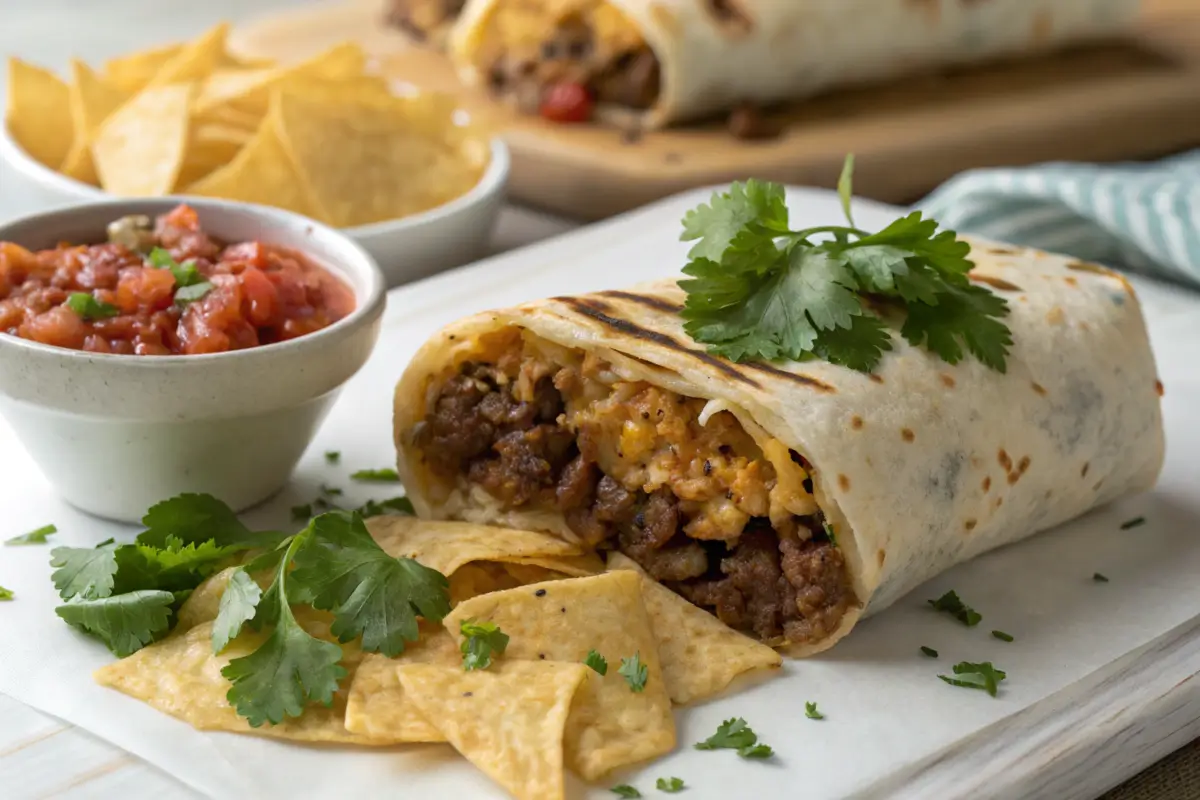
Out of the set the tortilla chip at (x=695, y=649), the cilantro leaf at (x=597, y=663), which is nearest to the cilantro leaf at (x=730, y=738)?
the tortilla chip at (x=695, y=649)

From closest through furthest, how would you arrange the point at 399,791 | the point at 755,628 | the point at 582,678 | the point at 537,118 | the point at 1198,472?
the point at 399,791, the point at 582,678, the point at 755,628, the point at 1198,472, the point at 537,118

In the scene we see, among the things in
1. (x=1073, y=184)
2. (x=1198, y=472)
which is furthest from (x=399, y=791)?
(x=1073, y=184)

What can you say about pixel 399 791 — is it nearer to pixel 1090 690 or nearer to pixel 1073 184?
pixel 1090 690

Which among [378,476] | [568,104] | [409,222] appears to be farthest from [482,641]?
[568,104]

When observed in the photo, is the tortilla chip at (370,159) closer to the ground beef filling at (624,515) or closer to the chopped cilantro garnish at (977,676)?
the ground beef filling at (624,515)

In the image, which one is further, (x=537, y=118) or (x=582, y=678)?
(x=537, y=118)

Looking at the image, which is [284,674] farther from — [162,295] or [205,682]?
[162,295]
